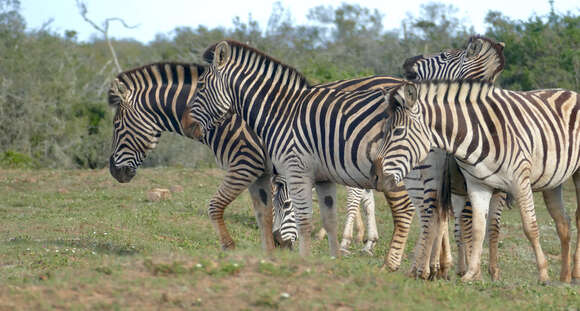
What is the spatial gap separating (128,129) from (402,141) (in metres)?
4.18

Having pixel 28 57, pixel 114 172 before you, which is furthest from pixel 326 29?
pixel 114 172

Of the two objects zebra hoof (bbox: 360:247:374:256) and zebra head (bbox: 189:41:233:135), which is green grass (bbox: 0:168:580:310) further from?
zebra head (bbox: 189:41:233:135)

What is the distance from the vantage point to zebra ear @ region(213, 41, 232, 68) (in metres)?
8.80

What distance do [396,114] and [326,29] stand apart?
164 ft

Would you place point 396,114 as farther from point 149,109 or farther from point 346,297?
point 149,109

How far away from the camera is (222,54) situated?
8914 mm

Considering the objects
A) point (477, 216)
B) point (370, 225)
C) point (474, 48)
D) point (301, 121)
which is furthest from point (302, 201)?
point (370, 225)

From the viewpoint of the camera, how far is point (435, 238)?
7.80 meters

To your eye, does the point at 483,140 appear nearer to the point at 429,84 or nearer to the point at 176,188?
the point at 429,84

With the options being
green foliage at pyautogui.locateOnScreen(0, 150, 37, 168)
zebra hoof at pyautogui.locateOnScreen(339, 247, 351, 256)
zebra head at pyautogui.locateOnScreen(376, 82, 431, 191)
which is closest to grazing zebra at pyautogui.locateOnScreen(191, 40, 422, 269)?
zebra head at pyautogui.locateOnScreen(376, 82, 431, 191)

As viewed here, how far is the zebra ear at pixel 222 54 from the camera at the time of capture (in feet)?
28.9

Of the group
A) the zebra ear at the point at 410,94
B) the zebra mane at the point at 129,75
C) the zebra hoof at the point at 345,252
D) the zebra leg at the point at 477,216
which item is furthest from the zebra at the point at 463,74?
the zebra mane at the point at 129,75

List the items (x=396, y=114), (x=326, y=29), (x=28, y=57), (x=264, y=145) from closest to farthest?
(x=396, y=114) → (x=264, y=145) → (x=28, y=57) → (x=326, y=29)

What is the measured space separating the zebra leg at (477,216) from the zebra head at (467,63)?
227 centimetres
